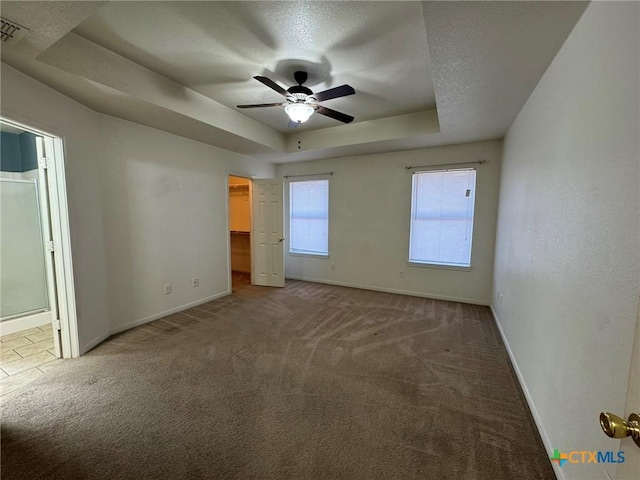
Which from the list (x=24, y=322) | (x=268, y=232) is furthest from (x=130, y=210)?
(x=268, y=232)

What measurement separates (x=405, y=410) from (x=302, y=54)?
296 centimetres

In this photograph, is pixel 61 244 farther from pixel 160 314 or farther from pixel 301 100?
pixel 301 100

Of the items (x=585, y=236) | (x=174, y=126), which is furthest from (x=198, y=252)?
(x=585, y=236)

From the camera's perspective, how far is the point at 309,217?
5438 mm

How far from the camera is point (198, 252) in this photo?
403cm

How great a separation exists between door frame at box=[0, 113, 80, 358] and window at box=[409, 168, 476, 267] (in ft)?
14.4

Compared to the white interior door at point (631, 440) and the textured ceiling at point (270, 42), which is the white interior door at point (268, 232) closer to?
the textured ceiling at point (270, 42)

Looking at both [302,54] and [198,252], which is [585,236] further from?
[198,252]

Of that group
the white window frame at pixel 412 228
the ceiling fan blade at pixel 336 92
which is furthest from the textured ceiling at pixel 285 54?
the white window frame at pixel 412 228

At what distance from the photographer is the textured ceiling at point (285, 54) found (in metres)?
1.52

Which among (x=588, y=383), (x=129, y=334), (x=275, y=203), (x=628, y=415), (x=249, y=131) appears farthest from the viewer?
(x=275, y=203)

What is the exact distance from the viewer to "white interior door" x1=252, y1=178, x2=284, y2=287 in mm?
4910

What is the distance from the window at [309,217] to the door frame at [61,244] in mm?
3666

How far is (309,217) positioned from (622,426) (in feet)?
16.3
